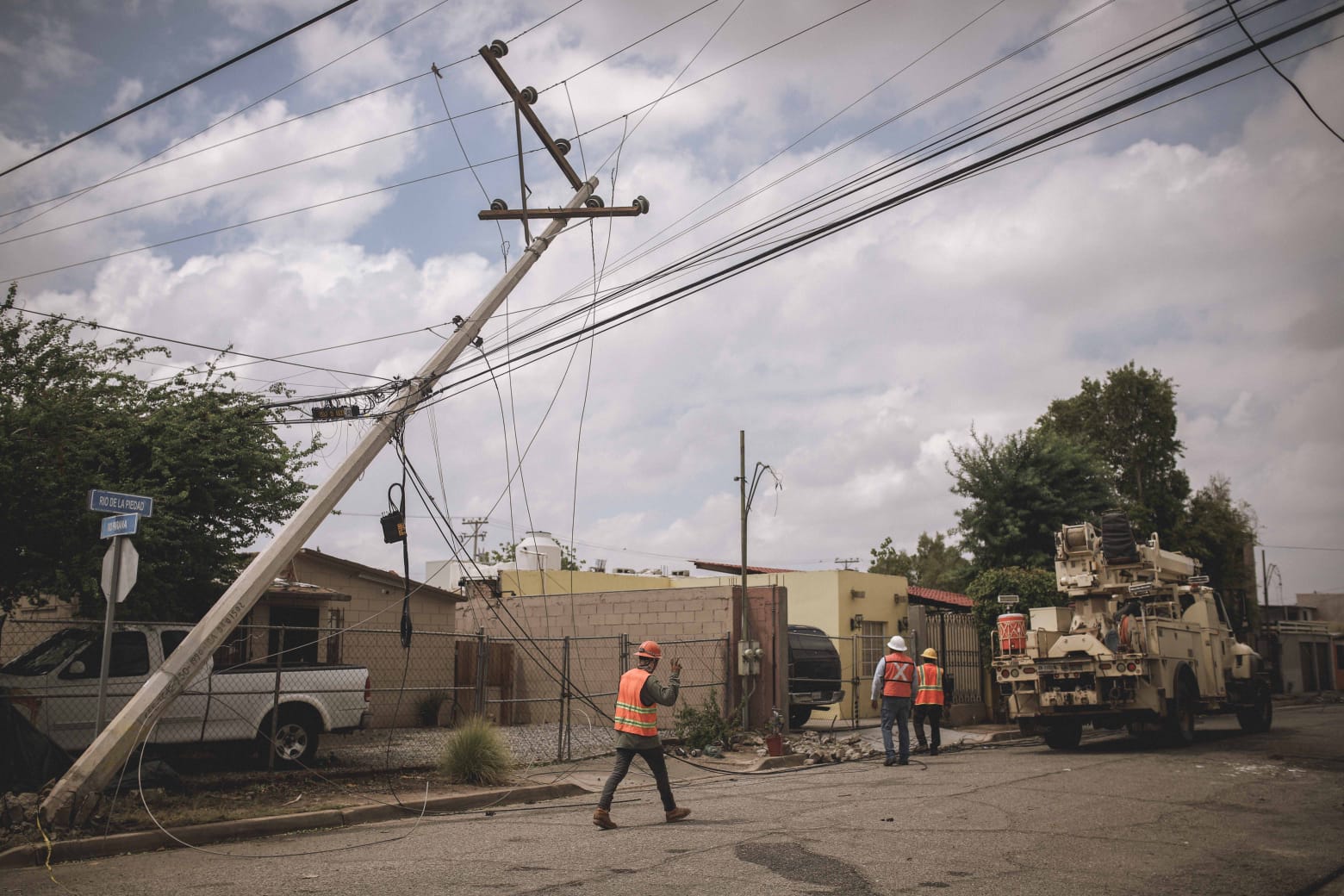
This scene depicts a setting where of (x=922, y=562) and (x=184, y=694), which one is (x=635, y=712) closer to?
(x=184, y=694)

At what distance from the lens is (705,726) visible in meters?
15.8

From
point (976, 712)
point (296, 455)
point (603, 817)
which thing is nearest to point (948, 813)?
point (603, 817)

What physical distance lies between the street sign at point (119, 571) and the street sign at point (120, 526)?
0.42ft

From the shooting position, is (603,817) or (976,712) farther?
(976,712)

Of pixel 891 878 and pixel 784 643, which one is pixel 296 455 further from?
pixel 891 878

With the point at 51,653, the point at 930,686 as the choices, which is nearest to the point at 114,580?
the point at 51,653

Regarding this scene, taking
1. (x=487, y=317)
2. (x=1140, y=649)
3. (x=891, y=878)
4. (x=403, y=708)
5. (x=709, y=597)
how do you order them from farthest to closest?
(x=403, y=708), (x=709, y=597), (x=1140, y=649), (x=487, y=317), (x=891, y=878)

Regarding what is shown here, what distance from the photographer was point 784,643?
55.3 feet

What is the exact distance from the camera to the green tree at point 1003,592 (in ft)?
71.2

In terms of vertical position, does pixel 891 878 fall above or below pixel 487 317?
below

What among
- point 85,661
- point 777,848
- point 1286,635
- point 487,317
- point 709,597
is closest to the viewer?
point 777,848

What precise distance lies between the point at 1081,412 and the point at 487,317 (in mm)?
36108

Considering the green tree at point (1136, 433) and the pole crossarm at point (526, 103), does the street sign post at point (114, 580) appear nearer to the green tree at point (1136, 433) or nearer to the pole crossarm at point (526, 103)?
the pole crossarm at point (526, 103)

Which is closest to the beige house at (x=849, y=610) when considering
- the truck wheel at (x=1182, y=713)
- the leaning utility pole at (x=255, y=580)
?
the truck wheel at (x=1182, y=713)
